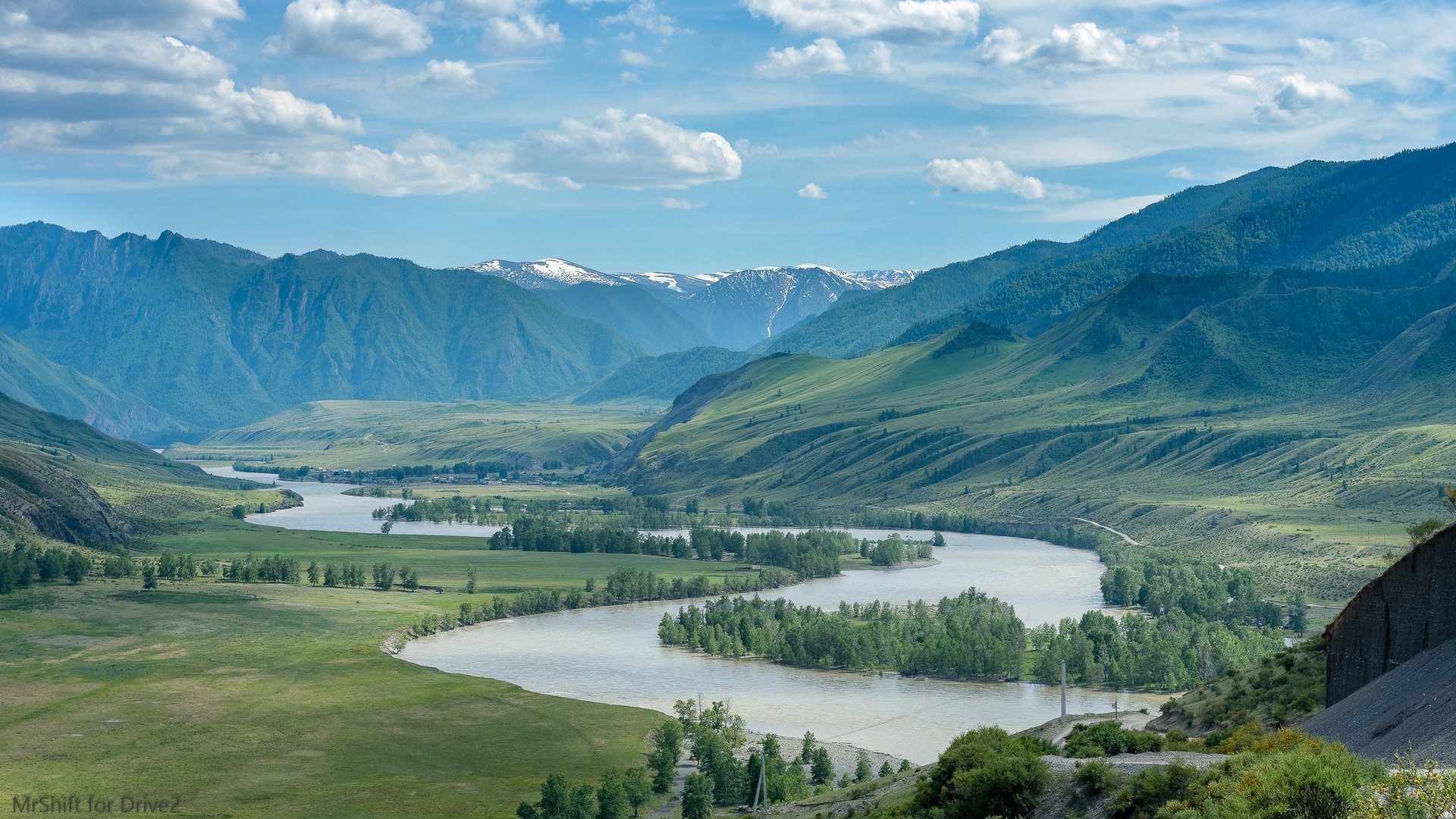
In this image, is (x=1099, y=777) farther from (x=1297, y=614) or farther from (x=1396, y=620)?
(x=1297, y=614)

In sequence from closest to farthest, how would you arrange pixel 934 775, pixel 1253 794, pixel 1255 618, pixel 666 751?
pixel 1253 794 → pixel 934 775 → pixel 666 751 → pixel 1255 618

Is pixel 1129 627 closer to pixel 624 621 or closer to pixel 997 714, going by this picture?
pixel 997 714

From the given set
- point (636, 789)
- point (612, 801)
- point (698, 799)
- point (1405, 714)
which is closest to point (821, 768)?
point (698, 799)

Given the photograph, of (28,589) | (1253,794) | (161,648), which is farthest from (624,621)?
(1253,794)

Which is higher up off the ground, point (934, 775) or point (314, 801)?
point (934, 775)

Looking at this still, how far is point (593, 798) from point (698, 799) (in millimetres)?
6138

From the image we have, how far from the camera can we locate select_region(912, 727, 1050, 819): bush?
167 feet

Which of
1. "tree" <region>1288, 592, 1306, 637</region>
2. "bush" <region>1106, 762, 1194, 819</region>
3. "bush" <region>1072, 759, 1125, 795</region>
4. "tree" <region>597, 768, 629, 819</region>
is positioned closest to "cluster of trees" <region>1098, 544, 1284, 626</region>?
"tree" <region>1288, 592, 1306, 637</region>

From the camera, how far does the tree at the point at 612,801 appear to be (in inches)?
3548

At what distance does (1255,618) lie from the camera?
531ft

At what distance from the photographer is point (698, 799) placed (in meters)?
89.2

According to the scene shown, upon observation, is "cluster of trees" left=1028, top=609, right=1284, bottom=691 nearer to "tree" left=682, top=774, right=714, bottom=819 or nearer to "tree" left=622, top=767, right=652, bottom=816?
"tree" left=622, top=767, right=652, bottom=816

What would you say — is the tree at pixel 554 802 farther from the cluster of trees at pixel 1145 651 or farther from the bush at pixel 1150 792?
the cluster of trees at pixel 1145 651

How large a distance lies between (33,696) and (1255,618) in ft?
385
